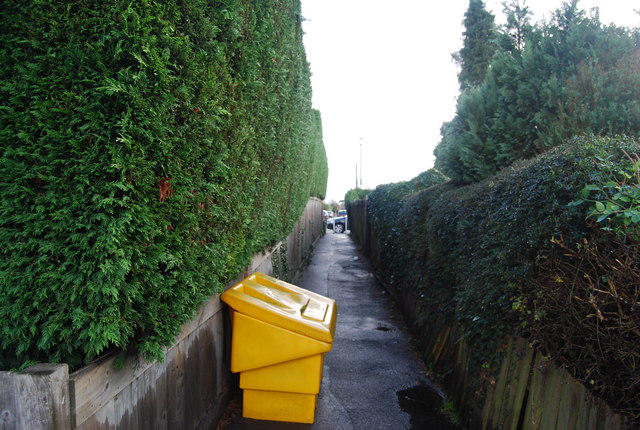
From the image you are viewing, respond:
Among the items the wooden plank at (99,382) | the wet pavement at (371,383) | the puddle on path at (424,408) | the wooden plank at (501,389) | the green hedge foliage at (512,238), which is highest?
the green hedge foliage at (512,238)

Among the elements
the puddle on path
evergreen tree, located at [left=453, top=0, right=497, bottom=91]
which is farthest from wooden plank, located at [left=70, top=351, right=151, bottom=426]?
evergreen tree, located at [left=453, top=0, right=497, bottom=91]

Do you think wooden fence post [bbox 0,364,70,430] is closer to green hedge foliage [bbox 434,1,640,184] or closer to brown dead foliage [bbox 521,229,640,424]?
brown dead foliage [bbox 521,229,640,424]

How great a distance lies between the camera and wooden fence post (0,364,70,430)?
1.62 m

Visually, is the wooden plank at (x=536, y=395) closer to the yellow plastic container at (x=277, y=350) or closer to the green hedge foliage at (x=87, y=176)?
the yellow plastic container at (x=277, y=350)

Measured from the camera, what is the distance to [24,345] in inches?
72.3

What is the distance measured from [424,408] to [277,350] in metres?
1.91

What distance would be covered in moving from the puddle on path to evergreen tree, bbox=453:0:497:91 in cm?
1787

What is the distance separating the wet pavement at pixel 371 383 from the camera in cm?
404

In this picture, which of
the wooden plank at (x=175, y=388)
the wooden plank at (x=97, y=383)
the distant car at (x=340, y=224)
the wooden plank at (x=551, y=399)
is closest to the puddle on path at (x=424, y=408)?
the wooden plank at (x=551, y=399)

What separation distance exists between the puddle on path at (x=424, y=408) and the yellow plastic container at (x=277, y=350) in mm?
1119

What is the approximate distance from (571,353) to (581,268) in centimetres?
46

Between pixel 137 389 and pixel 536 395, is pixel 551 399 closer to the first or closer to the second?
pixel 536 395

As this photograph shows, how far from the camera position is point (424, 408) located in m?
4.43

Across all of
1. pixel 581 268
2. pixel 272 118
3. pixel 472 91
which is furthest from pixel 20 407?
pixel 472 91
